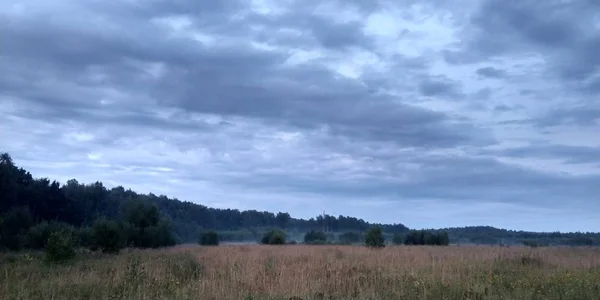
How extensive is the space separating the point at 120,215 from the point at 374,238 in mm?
29818

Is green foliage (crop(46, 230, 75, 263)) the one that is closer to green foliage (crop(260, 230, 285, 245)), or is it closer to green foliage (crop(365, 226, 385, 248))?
green foliage (crop(365, 226, 385, 248))

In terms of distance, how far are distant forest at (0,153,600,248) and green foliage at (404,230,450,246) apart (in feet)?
11.6

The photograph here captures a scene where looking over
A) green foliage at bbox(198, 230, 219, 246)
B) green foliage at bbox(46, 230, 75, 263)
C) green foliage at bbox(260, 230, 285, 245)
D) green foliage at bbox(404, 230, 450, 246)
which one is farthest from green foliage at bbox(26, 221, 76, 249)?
green foliage at bbox(404, 230, 450, 246)

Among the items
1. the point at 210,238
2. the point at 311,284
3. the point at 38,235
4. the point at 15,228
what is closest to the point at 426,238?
the point at 210,238

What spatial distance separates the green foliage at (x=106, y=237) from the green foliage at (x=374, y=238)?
705 inches

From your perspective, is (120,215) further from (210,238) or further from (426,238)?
(426,238)

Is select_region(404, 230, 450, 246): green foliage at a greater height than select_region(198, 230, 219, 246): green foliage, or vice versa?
select_region(404, 230, 450, 246): green foliage

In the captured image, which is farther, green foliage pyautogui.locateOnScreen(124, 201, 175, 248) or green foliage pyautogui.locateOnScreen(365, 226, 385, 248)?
green foliage pyautogui.locateOnScreen(124, 201, 175, 248)

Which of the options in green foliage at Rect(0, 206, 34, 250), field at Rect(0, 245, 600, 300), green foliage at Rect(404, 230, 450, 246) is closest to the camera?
field at Rect(0, 245, 600, 300)

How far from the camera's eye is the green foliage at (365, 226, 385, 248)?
1769 inches

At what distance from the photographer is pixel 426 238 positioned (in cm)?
6788

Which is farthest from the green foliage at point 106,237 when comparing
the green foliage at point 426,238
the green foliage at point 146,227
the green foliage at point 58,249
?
the green foliage at point 426,238

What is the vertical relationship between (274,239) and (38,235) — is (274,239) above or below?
above

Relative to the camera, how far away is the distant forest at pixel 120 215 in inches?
2176
